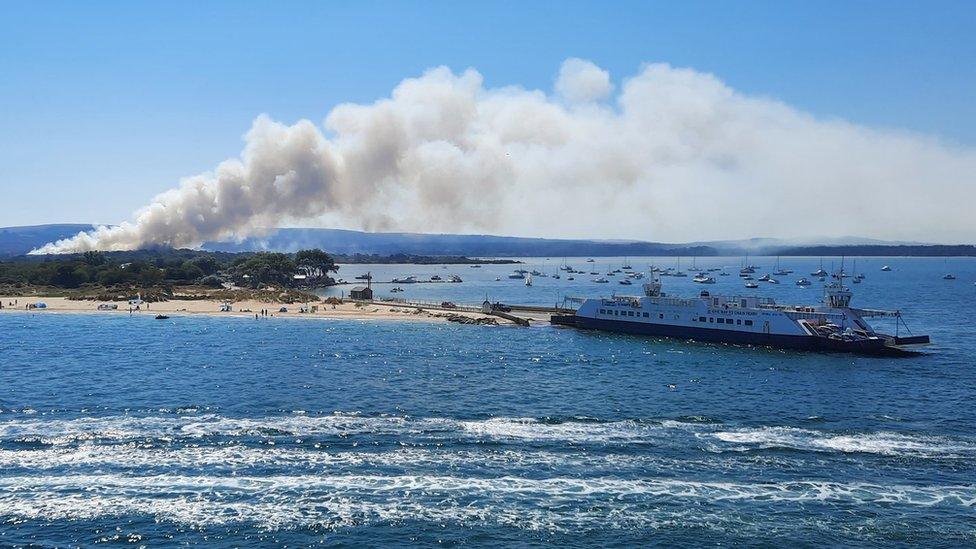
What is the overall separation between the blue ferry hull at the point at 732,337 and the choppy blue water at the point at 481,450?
519 centimetres

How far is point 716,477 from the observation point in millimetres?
40562

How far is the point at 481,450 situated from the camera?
45125 mm

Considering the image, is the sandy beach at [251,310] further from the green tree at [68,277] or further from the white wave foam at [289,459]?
the white wave foam at [289,459]

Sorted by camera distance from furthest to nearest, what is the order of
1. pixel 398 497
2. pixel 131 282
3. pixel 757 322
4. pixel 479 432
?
→ pixel 131 282 → pixel 757 322 → pixel 479 432 → pixel 398 497

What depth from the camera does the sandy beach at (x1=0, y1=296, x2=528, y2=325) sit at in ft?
419

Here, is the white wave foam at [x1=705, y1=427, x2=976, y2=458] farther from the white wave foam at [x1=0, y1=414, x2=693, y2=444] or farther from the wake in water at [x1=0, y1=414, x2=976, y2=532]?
the white wave foam at [x1=0, y1=414, x2=693, y2=444]

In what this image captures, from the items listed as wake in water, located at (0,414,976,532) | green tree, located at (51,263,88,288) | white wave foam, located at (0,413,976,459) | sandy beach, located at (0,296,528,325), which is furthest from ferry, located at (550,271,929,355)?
green tree, located at (51,263,88,288)

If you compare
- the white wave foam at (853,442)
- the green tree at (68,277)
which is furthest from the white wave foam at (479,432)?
the green tree at (68,277)

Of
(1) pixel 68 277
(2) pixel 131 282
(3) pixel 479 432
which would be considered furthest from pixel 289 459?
(1) pixel 68 277

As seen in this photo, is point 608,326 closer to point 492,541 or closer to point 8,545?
point 492,541

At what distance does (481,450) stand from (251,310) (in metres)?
101

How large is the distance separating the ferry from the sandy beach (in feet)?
68.9

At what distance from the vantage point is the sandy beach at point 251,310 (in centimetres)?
12775

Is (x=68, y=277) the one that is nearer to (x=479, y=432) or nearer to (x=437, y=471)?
(x=479, y=432)
